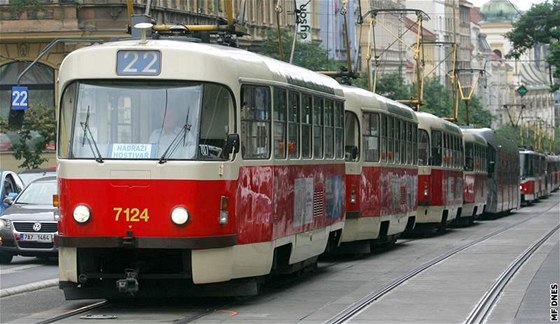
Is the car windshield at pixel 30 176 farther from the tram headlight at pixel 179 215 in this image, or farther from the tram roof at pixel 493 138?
the tram roof at pixel 493 138

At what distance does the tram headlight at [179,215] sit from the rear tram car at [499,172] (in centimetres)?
3316

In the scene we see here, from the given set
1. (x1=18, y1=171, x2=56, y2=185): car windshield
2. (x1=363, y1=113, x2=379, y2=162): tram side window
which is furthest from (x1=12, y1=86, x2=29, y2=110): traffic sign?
(x1=363, y1=113, x2=379, y2=162): tram side window

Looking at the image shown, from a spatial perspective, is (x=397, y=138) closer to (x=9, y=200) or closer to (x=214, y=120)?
(x=9, y=200)

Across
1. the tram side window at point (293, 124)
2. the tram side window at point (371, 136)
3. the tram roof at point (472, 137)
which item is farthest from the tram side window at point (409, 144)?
the tram roof at point (472, 137)

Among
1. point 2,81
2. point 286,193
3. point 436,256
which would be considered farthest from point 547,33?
point 286,193

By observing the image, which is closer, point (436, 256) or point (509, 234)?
point (436, 256)

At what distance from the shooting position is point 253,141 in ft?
56.0

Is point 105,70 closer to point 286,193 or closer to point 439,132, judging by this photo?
point 286,193

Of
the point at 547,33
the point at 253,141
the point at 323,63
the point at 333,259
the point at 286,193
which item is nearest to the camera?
the point at 253,141

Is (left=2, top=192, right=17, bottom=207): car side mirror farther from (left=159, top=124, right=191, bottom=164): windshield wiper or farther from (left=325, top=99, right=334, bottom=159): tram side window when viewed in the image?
(left=159, top=124, right=191, bottom=164): windshield wiper

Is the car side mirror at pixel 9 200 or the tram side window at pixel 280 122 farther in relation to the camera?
the car side mirror at pixel 9 200

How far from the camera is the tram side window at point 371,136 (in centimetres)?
2614

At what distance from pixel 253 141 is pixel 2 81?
40.5 m

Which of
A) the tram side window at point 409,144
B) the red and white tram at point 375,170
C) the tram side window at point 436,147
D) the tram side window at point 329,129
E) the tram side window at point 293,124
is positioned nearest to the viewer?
the tram side window at point 293,124
